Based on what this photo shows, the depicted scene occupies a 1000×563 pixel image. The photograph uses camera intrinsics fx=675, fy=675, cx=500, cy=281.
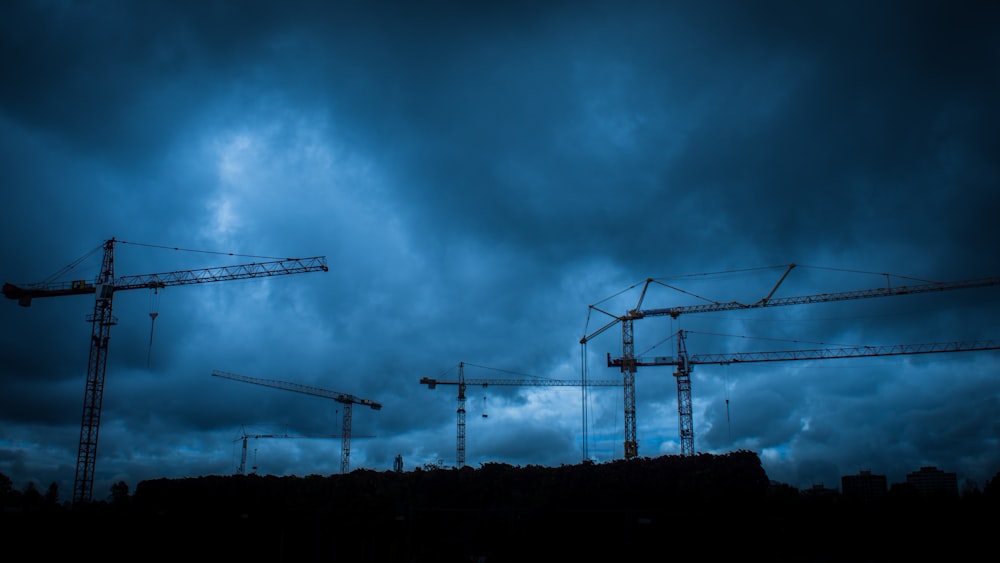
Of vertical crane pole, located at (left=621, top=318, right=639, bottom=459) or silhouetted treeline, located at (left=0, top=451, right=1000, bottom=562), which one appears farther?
vertical crane pole, located at (left=621, top=318, right=639, bottom=459)

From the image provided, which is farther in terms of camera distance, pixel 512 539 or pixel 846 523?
pixel 512 539

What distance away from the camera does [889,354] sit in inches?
3364

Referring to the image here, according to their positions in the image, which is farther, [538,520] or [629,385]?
[629,385]

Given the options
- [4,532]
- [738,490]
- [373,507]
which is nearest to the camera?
[738,490]

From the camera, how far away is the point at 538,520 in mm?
30047

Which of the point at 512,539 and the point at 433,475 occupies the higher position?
the point at 433,475

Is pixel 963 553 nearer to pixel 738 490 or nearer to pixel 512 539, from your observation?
pixel 738 490

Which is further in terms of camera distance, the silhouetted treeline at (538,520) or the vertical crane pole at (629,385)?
the vertical crane pole at (629,385)

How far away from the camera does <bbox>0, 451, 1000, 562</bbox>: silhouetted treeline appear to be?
26.2 meters

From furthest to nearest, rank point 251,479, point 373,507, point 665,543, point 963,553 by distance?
point 251,479 < point 373,507 < point 665,543 < point 963,553

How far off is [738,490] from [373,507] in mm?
18763

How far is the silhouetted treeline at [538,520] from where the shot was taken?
2625 centimetres

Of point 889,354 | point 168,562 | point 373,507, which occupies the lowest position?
point 168,562

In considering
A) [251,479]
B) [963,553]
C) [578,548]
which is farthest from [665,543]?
[251,479]
